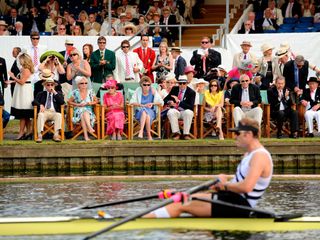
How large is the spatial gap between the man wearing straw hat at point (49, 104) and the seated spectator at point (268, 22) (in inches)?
327

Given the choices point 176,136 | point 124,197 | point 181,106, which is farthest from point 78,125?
point 124,197

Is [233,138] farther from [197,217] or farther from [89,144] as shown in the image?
[197,217]

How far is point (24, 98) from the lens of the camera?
2989 cm

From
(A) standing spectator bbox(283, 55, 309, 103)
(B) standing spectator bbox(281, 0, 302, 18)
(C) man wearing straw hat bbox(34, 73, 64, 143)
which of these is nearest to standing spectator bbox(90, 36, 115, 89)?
(C) man wearing straw hat bbox(34, 73, 64, 143)

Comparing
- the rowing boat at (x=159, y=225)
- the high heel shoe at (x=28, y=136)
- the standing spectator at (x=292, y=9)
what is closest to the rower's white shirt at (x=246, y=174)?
the rowing boat at (x=159, y=225)

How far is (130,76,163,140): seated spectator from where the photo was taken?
29547 millimetres

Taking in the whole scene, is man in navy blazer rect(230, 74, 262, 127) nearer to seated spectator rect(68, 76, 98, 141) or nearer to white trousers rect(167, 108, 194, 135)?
→ white trousers rect(167, 108, 194, 135)

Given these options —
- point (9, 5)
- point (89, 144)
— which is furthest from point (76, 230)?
point (9, 5)

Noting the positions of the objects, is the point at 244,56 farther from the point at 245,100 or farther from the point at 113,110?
the point at 113,110

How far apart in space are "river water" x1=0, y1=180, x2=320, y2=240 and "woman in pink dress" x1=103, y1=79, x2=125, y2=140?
3.64 metres

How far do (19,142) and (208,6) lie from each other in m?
12.9

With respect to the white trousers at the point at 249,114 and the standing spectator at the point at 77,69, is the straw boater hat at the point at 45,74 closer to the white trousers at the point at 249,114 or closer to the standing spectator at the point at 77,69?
the standing spectator at the point at 77,69

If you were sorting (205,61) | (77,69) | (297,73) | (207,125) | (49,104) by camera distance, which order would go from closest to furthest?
(49,104) < (207,125) < (77,69) < (297,73) < (205,61)

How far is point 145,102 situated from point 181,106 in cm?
78
